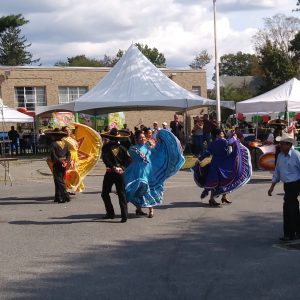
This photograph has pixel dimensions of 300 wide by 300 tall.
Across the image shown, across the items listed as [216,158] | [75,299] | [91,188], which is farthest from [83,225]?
[91,188]

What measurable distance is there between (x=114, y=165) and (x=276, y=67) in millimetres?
60017

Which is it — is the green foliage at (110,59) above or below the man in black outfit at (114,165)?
above

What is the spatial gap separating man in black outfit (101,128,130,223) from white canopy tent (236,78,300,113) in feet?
40.6

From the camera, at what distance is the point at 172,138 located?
1127 centimetres

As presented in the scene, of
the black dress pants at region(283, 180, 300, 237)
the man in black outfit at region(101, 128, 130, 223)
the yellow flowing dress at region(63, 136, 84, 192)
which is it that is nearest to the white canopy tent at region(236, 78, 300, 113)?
the yellow flowing dress at region(63, 136, 84, 192)

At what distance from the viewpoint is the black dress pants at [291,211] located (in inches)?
325

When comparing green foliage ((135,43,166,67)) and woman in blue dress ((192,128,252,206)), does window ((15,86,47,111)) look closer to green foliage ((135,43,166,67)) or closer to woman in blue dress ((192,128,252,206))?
woman in blue dress ((192,128,252,206))

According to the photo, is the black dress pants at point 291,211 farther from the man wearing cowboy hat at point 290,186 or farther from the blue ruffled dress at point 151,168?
the blue ruffled dress at point 151,168

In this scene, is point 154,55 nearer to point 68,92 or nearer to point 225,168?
point 68,92

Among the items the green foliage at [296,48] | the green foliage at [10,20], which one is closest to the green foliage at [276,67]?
the green foliage at [296,48]

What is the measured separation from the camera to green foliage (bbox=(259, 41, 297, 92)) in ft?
219

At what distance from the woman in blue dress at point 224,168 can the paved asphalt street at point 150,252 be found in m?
0.42

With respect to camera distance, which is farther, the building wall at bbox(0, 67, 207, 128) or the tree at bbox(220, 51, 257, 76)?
the tree at bbox(220, 51, 257, 76)

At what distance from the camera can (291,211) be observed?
27.1 ft
